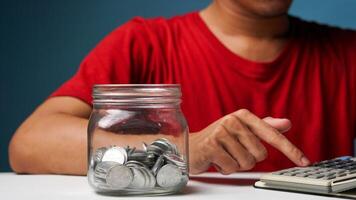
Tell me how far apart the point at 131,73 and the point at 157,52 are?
0.23 ft

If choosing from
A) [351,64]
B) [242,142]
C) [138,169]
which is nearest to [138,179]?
[138,169]

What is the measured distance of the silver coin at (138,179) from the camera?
0.56 m

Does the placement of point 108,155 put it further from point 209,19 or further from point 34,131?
point 209,19

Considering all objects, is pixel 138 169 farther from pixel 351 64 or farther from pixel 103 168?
pixel 351 64

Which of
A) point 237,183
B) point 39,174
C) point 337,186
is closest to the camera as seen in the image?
point 337,186

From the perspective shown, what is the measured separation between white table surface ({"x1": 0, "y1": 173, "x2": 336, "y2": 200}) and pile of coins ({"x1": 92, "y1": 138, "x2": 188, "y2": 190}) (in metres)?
0.02

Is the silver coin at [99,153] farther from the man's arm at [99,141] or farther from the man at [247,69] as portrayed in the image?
the man at [247,69]

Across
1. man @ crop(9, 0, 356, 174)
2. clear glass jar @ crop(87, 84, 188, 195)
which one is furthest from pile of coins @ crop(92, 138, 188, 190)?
man @ crop(9, 0, 356, 174)

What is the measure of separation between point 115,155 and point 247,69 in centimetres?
60

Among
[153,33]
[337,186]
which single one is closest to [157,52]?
[153,33]

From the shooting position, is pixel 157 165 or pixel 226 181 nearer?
pixel 157 165

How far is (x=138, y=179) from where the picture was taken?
0.56m

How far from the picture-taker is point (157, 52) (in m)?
1.15

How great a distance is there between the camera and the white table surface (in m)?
0.58
